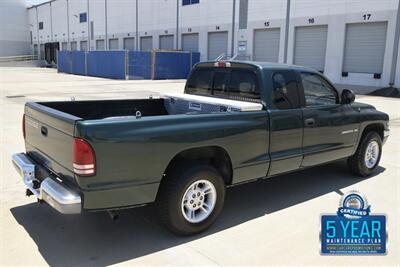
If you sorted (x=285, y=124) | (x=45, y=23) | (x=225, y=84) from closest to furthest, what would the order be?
(x=285, y=124) → (x=225, y=84) → (x=45, y=23)

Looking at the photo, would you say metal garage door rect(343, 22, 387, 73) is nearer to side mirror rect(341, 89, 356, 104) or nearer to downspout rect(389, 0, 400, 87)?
downspout rect(389, 0, 400, 87)

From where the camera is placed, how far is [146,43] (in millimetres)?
46250

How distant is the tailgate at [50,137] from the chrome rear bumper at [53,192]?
12 cm

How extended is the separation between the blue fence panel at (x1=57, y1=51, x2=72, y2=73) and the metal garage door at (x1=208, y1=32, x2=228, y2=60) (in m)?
15.4

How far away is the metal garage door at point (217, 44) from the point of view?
35.1 meters

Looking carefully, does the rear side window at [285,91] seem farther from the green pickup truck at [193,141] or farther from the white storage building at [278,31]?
the white storage building at [278,31]

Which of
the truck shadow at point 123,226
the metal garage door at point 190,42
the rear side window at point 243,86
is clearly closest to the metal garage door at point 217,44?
the metal garage door at point 190,42

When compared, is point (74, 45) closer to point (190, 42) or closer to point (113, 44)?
point (113, 44)

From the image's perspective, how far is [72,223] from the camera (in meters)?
4.41

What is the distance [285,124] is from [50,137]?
2632 millimetres

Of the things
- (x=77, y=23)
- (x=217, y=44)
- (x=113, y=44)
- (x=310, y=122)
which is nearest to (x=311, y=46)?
(x=217, y=44)

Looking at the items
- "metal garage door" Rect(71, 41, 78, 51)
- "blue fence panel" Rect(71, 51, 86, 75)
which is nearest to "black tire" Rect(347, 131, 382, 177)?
"blue fence panel" Rect(71, 51, 86, 75)
